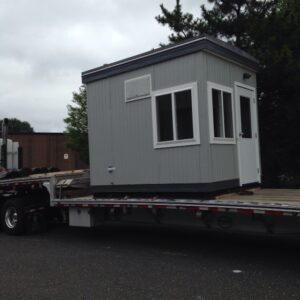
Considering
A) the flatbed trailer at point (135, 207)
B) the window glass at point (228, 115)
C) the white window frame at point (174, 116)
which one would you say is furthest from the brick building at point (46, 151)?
the window glass at point (228, 115)

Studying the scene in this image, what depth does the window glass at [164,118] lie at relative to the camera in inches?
333

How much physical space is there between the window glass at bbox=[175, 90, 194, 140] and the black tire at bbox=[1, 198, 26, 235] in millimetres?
4610

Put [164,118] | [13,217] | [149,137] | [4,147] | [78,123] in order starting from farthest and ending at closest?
1. [78,123]
2. [4,147]
3. [13,217]
4. [149,137]
5. [164,118]

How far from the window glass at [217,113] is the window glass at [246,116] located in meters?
0.97

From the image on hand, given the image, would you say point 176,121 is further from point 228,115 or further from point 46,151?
point 46,151

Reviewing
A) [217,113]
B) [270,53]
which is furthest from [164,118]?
[270,53]

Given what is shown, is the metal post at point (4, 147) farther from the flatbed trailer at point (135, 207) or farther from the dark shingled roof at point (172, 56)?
the dark shingled roof at point (172, 56)

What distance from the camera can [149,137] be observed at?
8773mm

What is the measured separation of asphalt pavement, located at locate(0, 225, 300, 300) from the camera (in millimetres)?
5941

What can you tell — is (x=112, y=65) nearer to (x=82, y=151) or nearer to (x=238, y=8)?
(x=238, y=8)

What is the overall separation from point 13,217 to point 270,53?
7302mm

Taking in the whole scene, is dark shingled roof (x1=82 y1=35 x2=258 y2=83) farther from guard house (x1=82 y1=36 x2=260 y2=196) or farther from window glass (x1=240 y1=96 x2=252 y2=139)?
window glass (x1=240 y1=96 x2=252 y2=139)

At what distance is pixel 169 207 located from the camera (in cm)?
775

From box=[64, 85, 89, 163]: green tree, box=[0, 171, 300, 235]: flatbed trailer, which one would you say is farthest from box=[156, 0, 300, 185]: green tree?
box=[64, 85, 89, 163]: green tree
